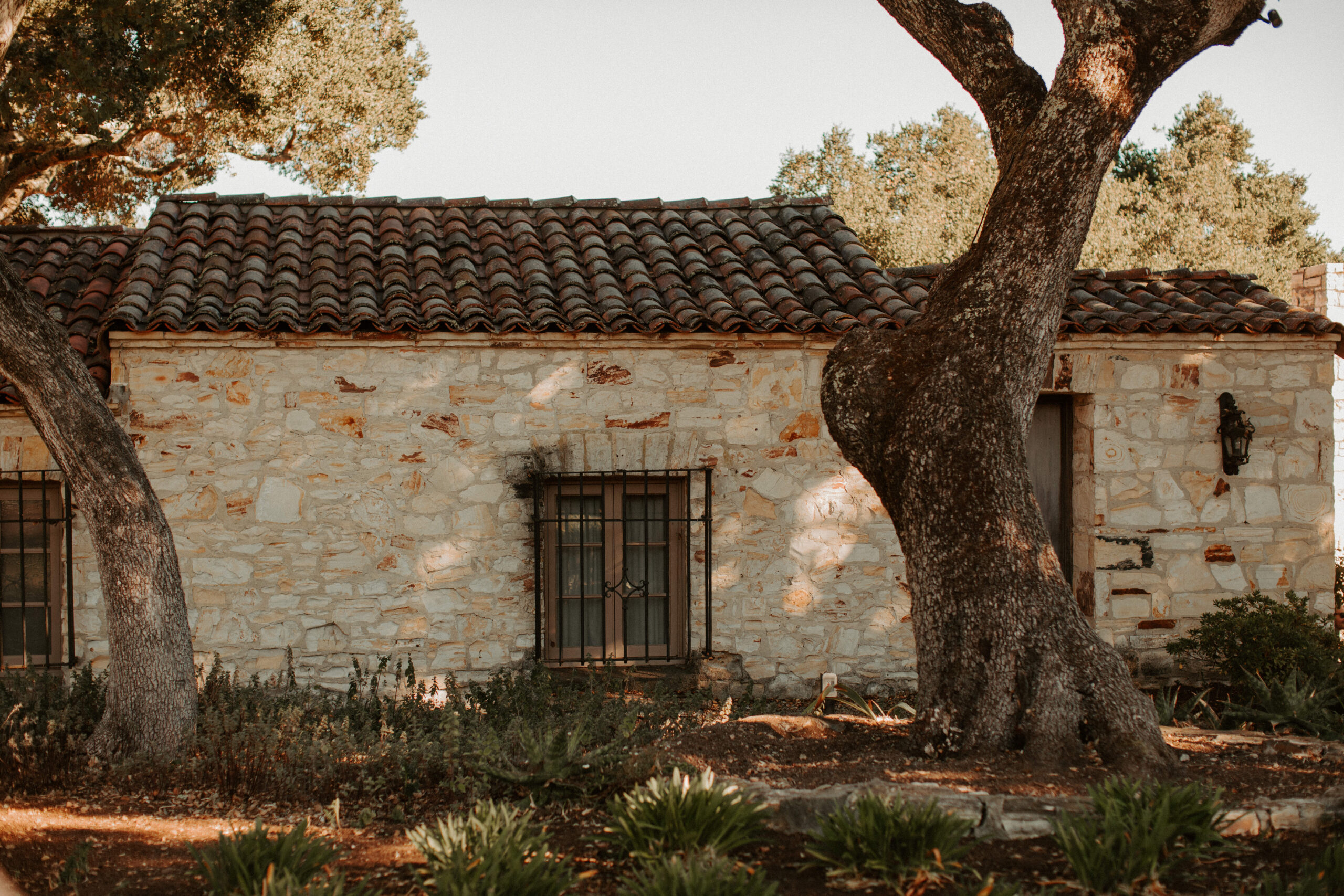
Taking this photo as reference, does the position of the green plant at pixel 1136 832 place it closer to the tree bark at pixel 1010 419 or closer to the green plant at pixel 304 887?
the tree bark at pixel 1010 419

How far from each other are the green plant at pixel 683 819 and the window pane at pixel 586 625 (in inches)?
139

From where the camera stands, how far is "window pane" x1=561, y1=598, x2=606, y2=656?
6668 mm

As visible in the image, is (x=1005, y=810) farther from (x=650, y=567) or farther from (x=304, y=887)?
(x=650, y=567)

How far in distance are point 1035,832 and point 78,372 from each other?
448 cm

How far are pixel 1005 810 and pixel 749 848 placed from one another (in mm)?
850

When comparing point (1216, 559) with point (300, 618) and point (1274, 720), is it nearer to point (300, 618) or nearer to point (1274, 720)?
point (1274, 720)

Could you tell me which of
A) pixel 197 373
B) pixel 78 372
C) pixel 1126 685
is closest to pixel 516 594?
pixel 197 373

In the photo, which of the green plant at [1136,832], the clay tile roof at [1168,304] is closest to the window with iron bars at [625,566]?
the clay tile roof at [1168,304]

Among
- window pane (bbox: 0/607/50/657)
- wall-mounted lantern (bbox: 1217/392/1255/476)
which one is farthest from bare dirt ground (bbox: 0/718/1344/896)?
wall-mounted lantern (bbox: 1217/392/1255/476)

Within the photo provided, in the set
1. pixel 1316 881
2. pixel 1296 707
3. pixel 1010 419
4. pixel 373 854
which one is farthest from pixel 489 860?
pixel 1296 707

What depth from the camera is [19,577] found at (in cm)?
641

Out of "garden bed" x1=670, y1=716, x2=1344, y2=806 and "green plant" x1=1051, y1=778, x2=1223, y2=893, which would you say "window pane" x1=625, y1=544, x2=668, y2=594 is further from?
"green plant" x1=1051, y1=778, x2=1223, y2=893

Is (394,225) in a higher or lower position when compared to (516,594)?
higher

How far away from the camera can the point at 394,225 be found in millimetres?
7465
